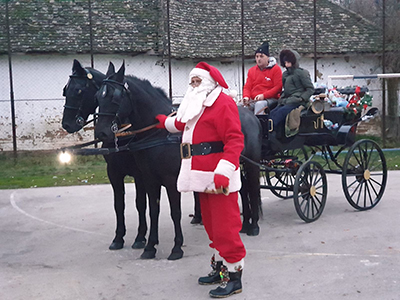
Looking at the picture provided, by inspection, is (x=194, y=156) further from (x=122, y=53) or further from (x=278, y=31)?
(x=278, y=31)

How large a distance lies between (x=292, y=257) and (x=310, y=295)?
1.19 meters

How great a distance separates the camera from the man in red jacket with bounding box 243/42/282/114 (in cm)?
746

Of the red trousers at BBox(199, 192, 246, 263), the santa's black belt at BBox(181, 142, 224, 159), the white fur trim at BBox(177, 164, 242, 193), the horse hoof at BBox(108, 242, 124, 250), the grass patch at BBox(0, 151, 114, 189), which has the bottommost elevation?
the horse hoof at BBox(108, 242, 124, 250)

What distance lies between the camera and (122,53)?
733 inches

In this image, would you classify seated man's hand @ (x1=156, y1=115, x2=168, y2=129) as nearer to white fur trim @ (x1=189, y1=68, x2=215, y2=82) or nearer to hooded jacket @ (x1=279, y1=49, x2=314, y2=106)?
white fur trim @ (x1=189, y1=68, x2=215, y2=82)

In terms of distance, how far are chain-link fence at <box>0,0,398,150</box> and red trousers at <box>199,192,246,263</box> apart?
1289 cm

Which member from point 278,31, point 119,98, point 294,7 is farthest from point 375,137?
point 119,98

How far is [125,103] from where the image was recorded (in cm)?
580

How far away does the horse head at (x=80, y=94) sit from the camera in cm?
645

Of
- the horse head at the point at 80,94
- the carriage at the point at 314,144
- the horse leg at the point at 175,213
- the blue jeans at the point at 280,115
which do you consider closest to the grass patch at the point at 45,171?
the horse head at the point at 80,94

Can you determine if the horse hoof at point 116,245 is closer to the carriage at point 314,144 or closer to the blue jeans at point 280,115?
the carriage at point 314,144

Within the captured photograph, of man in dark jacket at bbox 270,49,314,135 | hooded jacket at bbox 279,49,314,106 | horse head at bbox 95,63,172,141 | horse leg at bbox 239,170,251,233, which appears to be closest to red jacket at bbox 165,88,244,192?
horse head at bbox 95,63,172,141

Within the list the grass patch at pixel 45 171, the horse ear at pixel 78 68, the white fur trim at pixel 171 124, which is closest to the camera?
the white fur trim at pixel 171 124

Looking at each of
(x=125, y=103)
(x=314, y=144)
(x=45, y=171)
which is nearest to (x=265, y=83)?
(x=314, y=144)
